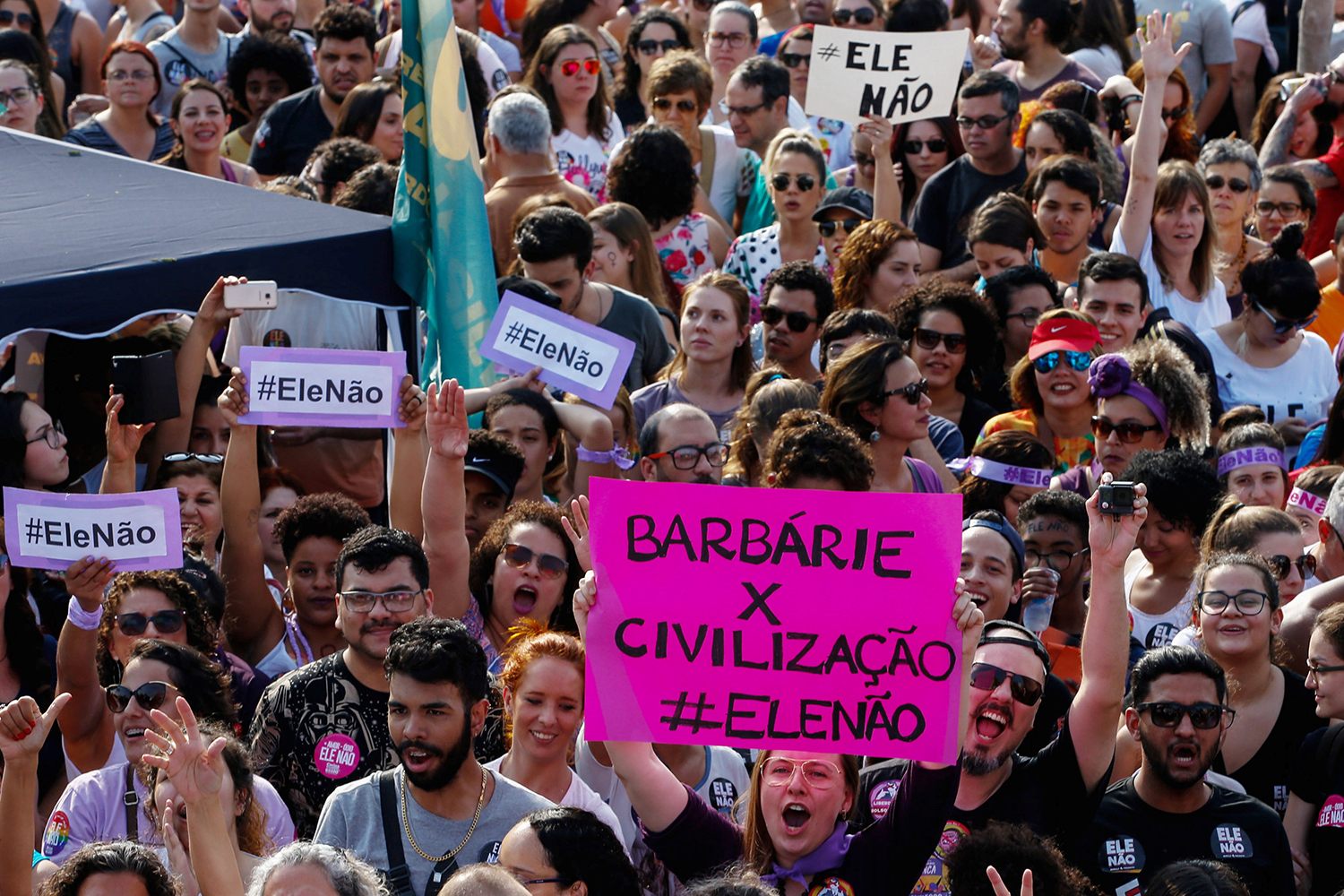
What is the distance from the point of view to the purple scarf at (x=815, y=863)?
164 inches

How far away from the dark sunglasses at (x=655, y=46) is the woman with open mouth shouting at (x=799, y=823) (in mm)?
6555

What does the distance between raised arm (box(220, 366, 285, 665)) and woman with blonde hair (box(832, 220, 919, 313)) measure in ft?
9.29

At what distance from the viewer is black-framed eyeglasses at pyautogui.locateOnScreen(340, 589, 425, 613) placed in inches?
196

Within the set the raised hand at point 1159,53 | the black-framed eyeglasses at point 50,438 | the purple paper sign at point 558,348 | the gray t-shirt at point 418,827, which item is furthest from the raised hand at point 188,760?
the raised hand at point 1159,53

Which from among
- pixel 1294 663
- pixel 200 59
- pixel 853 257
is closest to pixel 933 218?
pixel 853 257

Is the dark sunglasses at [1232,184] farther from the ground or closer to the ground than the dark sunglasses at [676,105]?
closer to the ground

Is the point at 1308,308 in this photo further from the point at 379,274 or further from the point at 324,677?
the point at 324,677

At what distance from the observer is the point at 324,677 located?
16.1 feet

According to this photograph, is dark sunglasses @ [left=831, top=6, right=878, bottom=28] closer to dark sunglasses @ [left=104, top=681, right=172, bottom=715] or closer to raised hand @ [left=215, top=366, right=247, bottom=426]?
raised hand @ [left=215, top=366, right=247, bottom=426]

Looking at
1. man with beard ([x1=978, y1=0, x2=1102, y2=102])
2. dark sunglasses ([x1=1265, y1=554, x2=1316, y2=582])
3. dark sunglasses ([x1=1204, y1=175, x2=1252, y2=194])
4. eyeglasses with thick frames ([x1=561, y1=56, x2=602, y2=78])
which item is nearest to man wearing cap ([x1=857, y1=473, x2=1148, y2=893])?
dark sunglasses ([x1=1265, y1=554, x2=1316, y2=582])

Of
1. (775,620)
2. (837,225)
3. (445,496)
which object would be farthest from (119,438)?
Result: (837,225)

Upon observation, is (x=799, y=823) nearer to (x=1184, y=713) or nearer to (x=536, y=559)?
(x=1184, y=713)

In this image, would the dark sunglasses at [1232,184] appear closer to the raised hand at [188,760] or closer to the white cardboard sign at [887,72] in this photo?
the white cardboard sign at [887,72]

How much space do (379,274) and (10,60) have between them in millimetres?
3106
